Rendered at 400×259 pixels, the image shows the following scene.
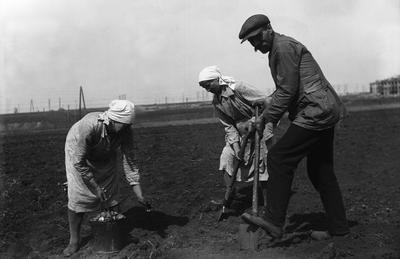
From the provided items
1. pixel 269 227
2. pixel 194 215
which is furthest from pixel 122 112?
pixel 194 215

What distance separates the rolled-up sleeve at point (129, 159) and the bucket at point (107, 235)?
1.39ft

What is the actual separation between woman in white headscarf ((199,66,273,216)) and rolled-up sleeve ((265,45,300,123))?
117cm

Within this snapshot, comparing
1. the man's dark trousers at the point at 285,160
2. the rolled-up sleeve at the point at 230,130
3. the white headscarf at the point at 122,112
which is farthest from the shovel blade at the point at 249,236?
the rolled-up sleeve at the point at 230,130

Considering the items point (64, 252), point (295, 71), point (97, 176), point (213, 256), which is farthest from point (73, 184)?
point (295, 71)

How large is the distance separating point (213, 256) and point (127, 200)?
2.40 metres

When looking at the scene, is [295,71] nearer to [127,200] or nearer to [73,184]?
[73,184]

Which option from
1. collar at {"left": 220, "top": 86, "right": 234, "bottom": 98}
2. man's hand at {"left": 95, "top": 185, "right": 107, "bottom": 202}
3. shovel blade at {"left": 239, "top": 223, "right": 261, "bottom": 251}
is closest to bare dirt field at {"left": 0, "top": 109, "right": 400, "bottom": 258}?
shovel blade at {"left": 239, "top": 223, "right": 261, "bottom": 251}

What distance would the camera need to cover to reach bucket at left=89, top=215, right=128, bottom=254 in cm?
467

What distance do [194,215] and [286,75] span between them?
7.86 ft

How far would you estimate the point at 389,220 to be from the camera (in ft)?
16.9

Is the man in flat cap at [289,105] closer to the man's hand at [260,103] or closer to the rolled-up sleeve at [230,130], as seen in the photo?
the man's hand at [260,103]

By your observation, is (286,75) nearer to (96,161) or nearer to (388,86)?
(96,161)

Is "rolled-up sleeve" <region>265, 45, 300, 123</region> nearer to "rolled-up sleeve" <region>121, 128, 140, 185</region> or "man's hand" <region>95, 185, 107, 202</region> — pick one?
"rolled-up sleeve" <region>121, 128, 140, 185</region>

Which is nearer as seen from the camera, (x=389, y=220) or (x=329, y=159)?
(x=329, y=159)
